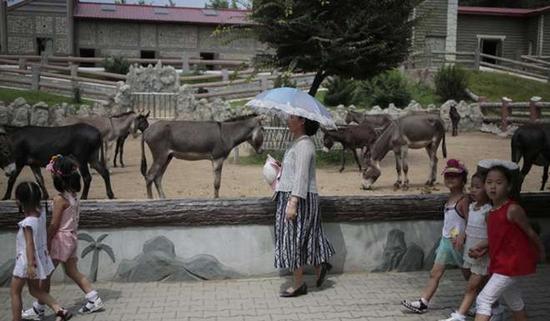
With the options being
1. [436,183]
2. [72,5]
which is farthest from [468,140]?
[72,5]

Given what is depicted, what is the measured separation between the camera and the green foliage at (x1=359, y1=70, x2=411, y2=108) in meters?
24.1

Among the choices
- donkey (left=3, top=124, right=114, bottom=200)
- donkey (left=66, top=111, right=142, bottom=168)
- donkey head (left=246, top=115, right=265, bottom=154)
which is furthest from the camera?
Result: donkey (left=66, top=111, right=142, bottom=168)

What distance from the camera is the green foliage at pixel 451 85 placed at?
25.0 metres

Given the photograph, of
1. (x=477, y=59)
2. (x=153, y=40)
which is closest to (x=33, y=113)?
(x=153, y=40)

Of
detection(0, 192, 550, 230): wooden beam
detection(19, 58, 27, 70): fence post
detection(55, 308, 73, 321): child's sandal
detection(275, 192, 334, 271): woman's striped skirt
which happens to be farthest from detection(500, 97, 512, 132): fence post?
detection(19, 58, 27, 70): fence post

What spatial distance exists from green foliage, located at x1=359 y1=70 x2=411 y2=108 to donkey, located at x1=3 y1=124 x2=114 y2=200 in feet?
56.6

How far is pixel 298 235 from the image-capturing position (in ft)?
17.0

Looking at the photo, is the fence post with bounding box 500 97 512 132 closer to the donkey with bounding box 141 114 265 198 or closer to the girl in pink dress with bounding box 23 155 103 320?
the donkey with bounding box 141 114 265 198

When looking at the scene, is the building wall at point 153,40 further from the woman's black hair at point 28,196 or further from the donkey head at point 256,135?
the woman's black hair at point 28,196

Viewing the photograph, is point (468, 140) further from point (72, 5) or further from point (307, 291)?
point (72, 5)

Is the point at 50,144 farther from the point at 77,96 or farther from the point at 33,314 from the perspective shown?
the point at 77,96

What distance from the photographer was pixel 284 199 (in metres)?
5.21

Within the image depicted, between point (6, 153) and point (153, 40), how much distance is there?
1095 inches

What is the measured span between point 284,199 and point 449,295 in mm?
1942
